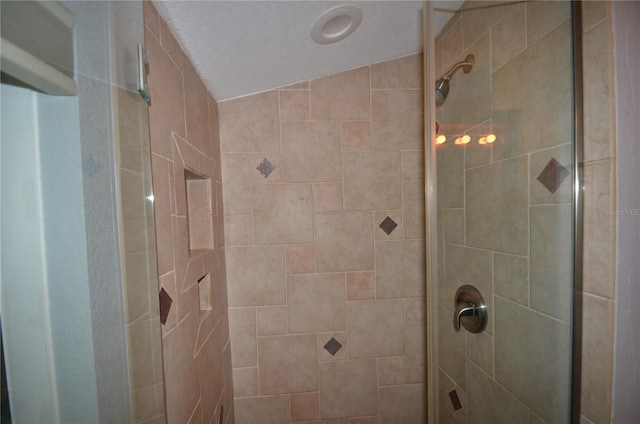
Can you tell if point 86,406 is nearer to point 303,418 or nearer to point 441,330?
point 441,330

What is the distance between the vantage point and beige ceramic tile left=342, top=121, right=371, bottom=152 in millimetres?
1284

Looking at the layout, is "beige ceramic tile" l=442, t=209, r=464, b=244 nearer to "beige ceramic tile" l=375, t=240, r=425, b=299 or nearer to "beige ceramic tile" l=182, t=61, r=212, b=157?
"beige ceramic tile" l=375, t=240, r=425, b=299

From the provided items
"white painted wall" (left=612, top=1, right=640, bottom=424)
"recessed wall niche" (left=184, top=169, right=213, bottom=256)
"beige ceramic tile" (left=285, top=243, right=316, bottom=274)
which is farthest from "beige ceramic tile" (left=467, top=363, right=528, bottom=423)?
"recessed wall niche" (left=184, top=169, right=213, bottom=256)

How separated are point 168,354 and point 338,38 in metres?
1.21

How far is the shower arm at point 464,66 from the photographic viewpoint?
85 centimetres

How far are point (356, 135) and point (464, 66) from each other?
54 cm

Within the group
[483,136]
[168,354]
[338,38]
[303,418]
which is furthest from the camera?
[303,418]

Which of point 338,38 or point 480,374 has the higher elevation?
point 338,38

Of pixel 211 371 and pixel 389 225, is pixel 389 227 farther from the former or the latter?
pixel 211 371

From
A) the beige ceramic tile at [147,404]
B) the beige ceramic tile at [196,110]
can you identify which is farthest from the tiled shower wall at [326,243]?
the beige ceramic tile at [147,404]

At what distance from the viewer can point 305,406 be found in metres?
1.29

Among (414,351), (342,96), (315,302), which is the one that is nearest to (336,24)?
(342,96)

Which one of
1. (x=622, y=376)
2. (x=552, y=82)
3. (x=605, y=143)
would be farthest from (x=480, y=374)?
(x=552, y=82)

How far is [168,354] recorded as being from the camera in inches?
24.6
